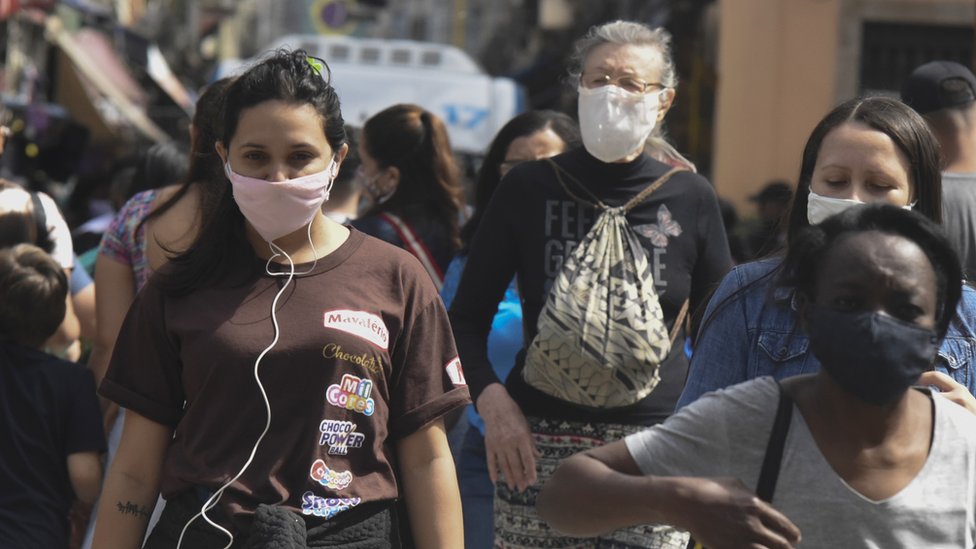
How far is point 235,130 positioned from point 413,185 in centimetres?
255

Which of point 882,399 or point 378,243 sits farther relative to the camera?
point 378,243

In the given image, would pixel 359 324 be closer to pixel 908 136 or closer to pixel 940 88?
pixel 908 136

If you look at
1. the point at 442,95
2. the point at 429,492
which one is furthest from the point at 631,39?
the point at 442,95

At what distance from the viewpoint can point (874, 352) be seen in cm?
241

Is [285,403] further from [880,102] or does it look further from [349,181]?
[349,181]

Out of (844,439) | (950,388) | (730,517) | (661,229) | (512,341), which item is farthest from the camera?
(512,341)

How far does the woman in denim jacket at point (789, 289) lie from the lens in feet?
10.6

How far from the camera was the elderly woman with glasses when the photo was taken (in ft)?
14.4

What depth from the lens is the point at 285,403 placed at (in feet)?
10.8

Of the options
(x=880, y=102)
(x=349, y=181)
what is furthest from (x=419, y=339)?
(x=349, y=181)

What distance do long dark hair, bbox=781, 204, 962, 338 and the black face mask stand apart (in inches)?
6.0

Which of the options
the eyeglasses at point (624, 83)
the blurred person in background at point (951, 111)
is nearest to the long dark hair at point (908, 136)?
the eyeglasses at point (624, 83)

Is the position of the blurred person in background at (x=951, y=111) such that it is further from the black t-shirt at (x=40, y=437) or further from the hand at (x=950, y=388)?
the black t-shirt at (x=40, y=437)

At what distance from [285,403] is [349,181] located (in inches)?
115
